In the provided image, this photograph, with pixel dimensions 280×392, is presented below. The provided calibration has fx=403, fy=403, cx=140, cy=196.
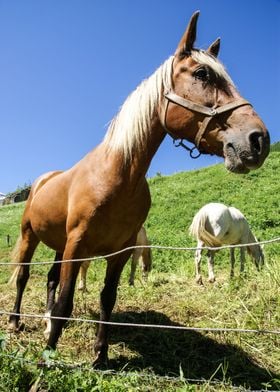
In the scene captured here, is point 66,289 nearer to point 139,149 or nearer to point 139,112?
point 139,149

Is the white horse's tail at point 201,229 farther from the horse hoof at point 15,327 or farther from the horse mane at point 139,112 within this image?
the horse mane at point 139,112

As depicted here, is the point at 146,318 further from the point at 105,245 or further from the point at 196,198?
the point at 196,198

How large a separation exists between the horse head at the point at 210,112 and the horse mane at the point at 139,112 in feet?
0.34

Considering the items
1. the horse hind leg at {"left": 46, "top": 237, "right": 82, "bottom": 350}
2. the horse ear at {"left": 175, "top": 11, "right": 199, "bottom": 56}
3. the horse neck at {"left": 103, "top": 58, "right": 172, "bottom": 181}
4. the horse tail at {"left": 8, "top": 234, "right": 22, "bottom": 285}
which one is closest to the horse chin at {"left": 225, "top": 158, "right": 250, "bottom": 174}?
the horse neck at {"left": 103, "top": 58, "right": 172, "bottom": 181}

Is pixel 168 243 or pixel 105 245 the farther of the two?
pixel 168 243

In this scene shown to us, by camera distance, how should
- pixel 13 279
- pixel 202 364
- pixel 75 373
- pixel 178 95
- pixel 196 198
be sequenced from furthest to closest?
A: pixel 196 198, pixel 13 279, pixel 202 364, pixel 178 95, pixel 75 373

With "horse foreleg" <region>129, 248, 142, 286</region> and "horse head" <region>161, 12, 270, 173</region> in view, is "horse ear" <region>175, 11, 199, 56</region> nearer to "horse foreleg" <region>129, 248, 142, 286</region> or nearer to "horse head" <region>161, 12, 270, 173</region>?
"horse head" <region>161, 12, 270, 173</region>

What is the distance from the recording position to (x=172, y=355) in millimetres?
3977

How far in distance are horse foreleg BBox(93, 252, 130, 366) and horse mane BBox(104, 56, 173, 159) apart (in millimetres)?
1045

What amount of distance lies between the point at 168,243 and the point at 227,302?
29.1ft

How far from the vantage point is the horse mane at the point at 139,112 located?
10.6 ft

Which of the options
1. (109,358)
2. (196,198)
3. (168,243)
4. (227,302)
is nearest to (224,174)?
(196,198)

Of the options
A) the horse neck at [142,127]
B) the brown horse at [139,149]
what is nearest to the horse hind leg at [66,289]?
the brown horse at [139,149]

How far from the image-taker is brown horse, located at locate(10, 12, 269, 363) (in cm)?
279
